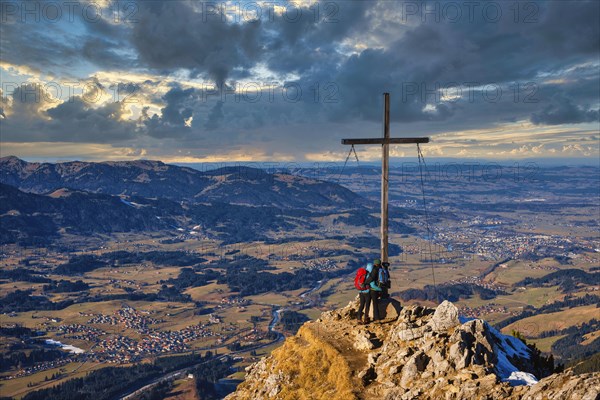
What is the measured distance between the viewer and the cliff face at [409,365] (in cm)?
Result: 1982

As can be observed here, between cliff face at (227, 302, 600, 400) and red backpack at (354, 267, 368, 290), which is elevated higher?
red backpack at (354, 267, 368, 290)

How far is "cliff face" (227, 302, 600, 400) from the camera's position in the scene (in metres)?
19.8

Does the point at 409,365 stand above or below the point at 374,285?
below

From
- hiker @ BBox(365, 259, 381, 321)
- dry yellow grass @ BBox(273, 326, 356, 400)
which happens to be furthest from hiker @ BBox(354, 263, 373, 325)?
dry yellow grass @ BBox(273, 326, 356, 400)

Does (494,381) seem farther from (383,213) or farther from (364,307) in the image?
(383,213)

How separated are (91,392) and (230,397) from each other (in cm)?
19523

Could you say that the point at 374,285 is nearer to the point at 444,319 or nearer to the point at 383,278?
the point at 383,278

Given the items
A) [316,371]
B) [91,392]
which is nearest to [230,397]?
[316,371]

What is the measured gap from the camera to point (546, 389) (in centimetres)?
1852

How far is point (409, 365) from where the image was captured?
75.2 ft

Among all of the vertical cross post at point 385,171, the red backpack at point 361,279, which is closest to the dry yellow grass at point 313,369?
the red backpack at point 361,279

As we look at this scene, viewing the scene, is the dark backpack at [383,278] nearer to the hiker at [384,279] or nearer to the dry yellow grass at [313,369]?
the hiker at [384,279]

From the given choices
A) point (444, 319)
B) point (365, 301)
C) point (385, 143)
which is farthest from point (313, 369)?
point (385, 143)

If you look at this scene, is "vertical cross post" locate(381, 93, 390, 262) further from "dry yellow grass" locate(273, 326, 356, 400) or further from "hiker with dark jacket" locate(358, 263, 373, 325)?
"dry yellow grass" locate(273, 326, 356, 400)
